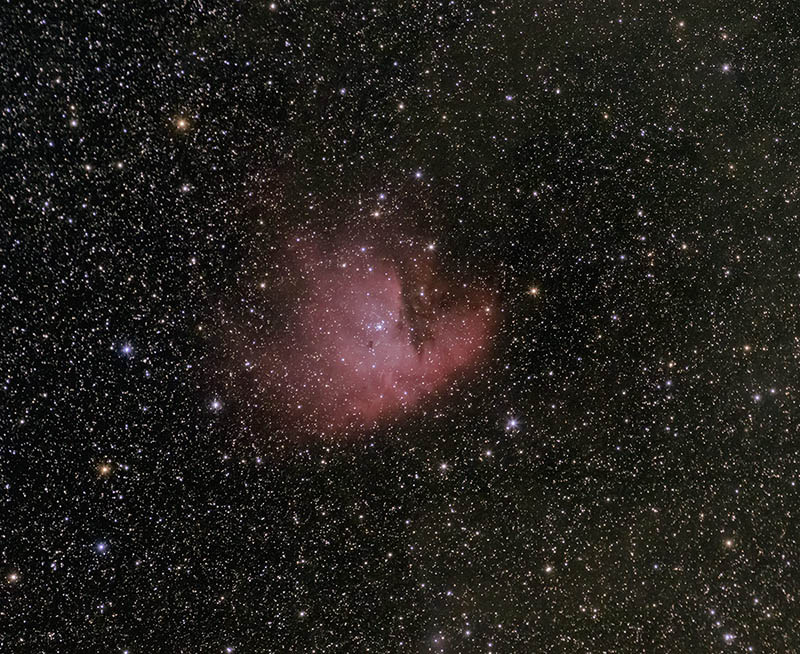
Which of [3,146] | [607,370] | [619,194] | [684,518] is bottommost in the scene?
[684,518]

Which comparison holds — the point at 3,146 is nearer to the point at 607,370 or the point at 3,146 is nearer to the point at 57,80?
the point at 57,80

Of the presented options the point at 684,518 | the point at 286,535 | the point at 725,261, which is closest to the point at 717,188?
the point at 725,261

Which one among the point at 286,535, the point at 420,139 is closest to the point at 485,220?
the point at 420,139

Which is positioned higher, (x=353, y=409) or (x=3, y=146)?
(x=3, y=146)

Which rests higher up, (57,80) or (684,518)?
(57,80)

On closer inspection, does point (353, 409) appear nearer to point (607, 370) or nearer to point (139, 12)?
point (607, 370)
